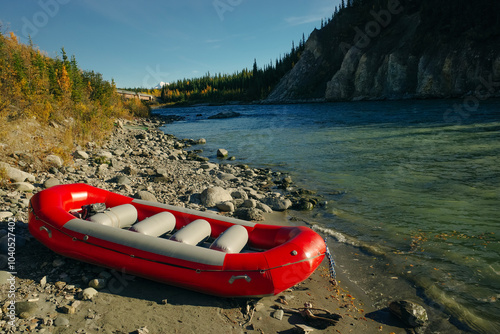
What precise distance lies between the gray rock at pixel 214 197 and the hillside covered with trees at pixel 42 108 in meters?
4.65

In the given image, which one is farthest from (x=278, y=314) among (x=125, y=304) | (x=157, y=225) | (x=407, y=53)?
(x=407, y=53)

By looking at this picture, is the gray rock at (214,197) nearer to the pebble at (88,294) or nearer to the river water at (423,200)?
the river water at (423,200)

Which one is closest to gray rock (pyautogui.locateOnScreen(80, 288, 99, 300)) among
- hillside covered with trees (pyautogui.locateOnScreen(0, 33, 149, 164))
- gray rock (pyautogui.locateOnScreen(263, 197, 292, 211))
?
gray rock (pyautogui.locateOnScreen(263, 197, 292, 211))

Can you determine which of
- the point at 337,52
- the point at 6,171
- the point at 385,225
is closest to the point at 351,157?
the point at 385,225

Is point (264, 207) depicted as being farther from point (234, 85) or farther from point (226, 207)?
point (234, 85)

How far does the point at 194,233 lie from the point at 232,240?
24.6 inches

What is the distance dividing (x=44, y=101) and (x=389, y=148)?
1597 cm

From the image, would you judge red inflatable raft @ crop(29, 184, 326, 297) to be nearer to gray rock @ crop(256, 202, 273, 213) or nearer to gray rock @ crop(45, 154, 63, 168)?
gray rock @ crop(256, 202, 273, 213)

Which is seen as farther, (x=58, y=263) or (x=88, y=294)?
(x=58, y=263)

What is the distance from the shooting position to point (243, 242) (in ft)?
14.9

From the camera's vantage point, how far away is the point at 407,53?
177ft

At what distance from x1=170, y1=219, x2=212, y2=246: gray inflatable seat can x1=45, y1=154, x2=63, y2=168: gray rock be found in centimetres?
541

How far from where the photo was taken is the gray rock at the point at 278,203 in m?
7.51

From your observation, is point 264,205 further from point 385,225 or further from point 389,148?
point 389,148
